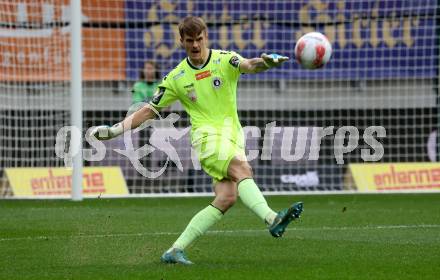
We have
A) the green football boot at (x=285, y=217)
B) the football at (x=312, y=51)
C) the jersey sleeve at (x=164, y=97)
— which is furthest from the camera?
the jersey sleeve at (x=164, y=97)

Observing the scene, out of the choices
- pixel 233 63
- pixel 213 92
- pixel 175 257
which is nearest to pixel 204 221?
pixel 175 257

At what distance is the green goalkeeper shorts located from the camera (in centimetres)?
799

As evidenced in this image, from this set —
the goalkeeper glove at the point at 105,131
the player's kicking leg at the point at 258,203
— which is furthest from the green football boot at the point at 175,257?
the goalkeeper glove at the point at 105,131

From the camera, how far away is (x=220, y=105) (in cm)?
819

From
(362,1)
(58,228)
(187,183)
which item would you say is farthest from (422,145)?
(58,228)

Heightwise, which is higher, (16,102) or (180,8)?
(180,8)

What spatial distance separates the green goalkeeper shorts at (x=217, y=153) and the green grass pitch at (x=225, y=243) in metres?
0.75

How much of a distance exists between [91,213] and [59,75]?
5.10m

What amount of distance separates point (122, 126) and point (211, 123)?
2.56 feet

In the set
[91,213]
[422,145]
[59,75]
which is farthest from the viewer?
[422,145]

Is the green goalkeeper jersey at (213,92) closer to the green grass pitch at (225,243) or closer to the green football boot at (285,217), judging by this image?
the green football boot at (285,217)

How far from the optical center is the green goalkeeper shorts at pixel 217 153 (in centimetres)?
799

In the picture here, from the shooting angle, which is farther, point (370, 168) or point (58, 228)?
point (370, 168)

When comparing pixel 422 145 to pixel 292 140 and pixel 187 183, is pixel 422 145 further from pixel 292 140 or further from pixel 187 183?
pixel 187 183
